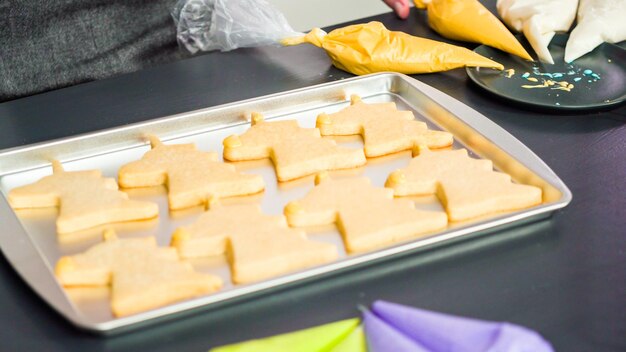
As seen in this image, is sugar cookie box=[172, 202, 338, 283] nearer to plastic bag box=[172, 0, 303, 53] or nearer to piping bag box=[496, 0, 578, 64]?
plastic bag box=[172, 0, 303, 53]

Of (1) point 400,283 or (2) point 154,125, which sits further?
(2) point 154,125

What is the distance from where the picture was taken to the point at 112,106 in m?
1.35

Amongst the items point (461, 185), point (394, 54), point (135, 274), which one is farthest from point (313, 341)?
point (394, 54)

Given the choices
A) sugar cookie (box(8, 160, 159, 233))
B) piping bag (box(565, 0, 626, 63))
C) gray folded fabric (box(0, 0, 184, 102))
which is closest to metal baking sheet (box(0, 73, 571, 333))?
sugar cookie (box(8, 160, 159, 233))

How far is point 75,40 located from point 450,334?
1127 mm

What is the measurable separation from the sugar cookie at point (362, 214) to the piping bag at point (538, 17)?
61 centimetres

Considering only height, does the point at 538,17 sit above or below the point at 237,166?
above

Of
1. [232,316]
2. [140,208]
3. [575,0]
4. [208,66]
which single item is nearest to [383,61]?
[208,66]

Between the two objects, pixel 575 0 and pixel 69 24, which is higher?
pixel 575 0

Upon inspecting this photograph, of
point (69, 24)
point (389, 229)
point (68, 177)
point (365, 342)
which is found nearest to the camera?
point (365, 342)

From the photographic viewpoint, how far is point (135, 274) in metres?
0.87

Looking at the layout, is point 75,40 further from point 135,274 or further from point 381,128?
point 135,274

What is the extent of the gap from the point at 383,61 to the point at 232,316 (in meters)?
0.69

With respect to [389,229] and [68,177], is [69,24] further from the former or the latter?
[389,229]
